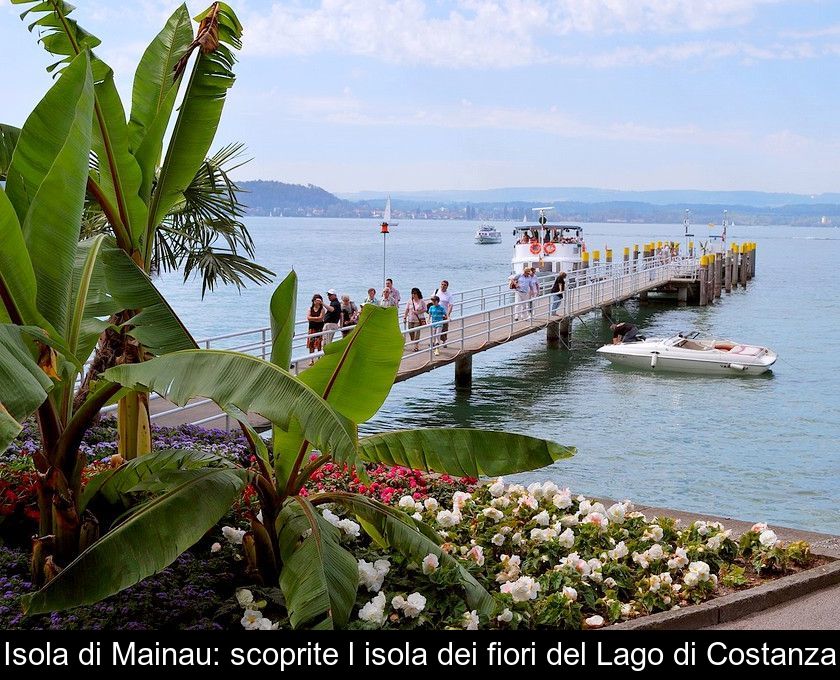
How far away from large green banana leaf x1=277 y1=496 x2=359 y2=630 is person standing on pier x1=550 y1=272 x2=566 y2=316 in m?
26.4

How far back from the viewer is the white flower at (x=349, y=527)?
7594mm

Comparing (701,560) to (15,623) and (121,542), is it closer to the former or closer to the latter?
(121,542)

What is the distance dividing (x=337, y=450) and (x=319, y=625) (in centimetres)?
125

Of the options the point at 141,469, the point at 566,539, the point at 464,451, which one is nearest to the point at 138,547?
the point at 141,469

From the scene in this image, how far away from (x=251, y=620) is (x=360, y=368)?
1754mm

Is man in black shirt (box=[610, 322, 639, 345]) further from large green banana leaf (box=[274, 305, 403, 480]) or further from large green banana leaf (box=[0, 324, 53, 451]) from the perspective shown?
large green banana leaf (box=[0, 324, 53, 451])

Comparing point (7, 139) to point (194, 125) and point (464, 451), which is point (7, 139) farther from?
point (464, 451)

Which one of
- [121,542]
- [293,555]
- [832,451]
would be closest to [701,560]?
[293,555]

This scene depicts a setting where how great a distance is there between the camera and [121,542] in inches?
231

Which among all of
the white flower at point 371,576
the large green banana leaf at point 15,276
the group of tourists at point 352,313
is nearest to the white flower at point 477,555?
the white flower at point 371,576

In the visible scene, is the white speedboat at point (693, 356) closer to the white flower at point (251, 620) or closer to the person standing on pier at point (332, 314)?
the person standing on pier at point (332, 314)

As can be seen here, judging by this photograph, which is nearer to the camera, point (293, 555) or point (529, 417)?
point (293, 555)

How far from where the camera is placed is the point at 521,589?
667 centimetres

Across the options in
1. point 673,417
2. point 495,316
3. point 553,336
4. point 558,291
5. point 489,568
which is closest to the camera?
point 489,568
